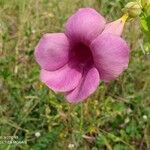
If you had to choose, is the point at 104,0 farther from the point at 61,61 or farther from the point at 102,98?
the point at 61,61

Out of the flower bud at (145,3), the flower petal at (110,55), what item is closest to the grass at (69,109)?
the flower bud at (145,3)

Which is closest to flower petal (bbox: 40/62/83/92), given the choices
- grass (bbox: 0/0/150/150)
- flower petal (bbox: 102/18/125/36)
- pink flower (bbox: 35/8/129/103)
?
pink flower (bbox: 35/8/129/103)

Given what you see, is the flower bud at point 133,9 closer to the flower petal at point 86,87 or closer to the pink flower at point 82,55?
the pink flower at point 82,55

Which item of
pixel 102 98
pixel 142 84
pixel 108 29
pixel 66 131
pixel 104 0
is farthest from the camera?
pixel 104 0

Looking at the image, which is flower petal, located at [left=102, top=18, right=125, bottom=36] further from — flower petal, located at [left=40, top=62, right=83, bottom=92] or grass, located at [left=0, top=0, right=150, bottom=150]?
grass, located at [left=0, top=0, right=150, bottom=150]

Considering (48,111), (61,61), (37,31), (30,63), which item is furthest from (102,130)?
(61,61)

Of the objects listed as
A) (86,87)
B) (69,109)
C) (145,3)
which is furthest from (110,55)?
(69,109)

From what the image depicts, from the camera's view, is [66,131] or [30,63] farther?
[30,63]

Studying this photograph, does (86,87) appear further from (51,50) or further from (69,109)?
(69,109)
